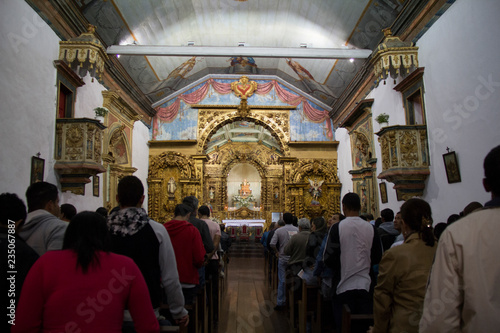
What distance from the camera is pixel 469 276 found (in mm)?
1541

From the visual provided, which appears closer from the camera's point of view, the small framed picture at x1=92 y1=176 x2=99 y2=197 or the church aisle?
the church aisle

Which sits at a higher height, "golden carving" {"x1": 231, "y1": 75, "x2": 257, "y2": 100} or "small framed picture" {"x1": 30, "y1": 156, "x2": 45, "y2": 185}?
"golden carving" {"x1": 231, "y1": 75, "x2": 257, "y2": 100}

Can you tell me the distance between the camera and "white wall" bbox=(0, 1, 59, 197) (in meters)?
6.45

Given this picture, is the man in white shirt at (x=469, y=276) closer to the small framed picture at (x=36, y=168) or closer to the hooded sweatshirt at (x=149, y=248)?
the hooded sweatshirt at (x=149, y=248)

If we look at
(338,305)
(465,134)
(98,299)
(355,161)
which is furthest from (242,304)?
(355,161)

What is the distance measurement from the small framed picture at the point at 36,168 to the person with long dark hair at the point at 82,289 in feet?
20.4

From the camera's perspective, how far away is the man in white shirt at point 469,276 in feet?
4.88

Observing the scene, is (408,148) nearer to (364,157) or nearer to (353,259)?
(364,157)

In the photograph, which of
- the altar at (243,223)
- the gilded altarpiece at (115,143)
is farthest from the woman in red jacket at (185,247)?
the altar at (243,223)

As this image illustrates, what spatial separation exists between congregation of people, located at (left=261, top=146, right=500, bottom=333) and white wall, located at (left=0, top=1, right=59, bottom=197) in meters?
5.59

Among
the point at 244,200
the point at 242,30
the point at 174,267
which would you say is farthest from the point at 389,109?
the point at 244,200

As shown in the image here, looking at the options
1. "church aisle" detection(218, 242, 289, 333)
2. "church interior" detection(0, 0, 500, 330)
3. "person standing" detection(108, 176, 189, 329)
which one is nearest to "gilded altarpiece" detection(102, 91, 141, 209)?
"church interior" detection(0, 0, 500, 330)

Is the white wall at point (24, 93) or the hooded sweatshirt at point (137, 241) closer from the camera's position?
the hooded sweatshirt at point (137, 241)

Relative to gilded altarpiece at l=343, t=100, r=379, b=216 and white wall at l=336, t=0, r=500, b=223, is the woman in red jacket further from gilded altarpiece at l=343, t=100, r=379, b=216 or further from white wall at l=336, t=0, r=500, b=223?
gilded altarpiece at l=343, t=100, r=379, b=216
